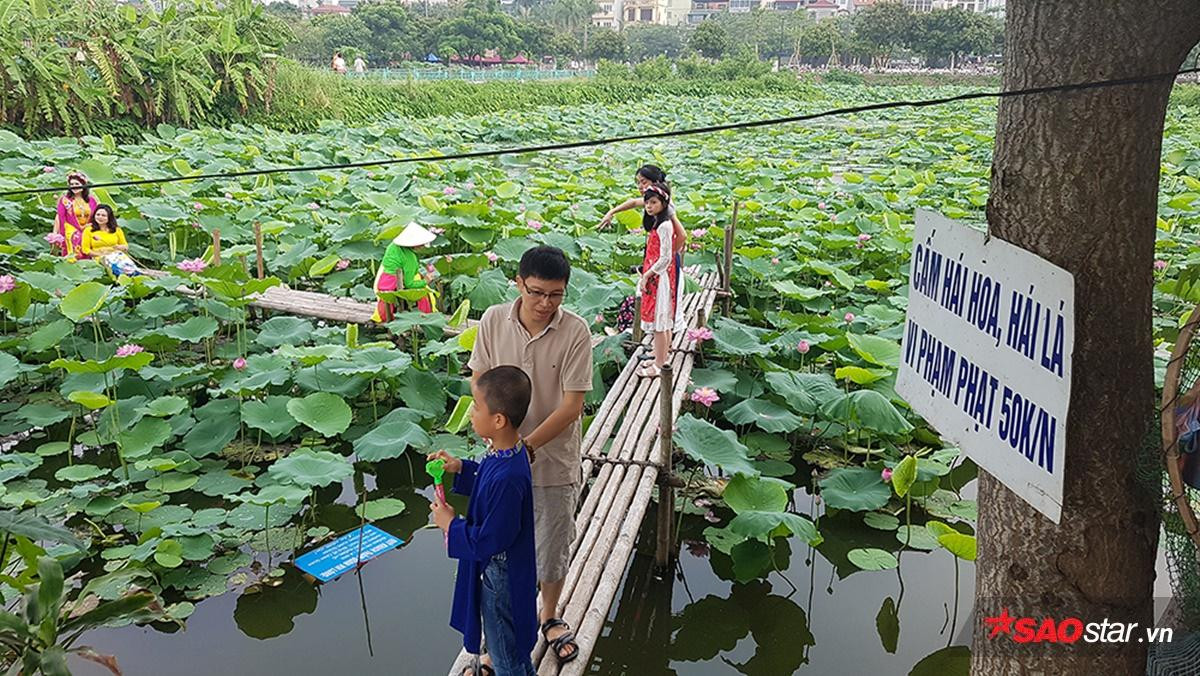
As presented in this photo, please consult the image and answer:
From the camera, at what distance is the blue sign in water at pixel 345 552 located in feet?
10.3

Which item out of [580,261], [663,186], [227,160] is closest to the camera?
[663,186]

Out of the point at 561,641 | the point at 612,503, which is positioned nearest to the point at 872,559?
the point at 612,503

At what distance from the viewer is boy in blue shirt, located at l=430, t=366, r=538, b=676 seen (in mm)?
1838

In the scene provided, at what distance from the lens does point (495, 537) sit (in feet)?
6.01

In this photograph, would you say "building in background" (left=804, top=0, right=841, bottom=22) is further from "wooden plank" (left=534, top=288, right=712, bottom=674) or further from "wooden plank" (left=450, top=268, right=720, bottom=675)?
"wooden plank" (left=534, top=288, right=712, bottom=674)

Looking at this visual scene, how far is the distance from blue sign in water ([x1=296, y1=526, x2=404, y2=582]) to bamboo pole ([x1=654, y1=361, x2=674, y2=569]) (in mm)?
1012

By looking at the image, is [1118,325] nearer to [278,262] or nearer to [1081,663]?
[1081,663]

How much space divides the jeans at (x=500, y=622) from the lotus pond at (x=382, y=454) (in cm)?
87

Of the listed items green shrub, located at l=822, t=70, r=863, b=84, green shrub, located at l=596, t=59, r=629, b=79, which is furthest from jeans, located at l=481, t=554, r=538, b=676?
green shrub, located at l=822, t=70, r=863, b=84

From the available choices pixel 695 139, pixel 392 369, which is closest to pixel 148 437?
pixel 392 369

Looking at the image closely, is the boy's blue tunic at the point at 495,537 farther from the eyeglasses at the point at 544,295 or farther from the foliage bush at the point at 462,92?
the foliage bush at the point at 462,92

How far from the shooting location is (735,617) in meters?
3.04

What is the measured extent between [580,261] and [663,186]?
2546 mm

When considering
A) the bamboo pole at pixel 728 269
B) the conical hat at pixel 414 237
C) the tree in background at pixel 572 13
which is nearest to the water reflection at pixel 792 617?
the conical hat at pixel 414 237
